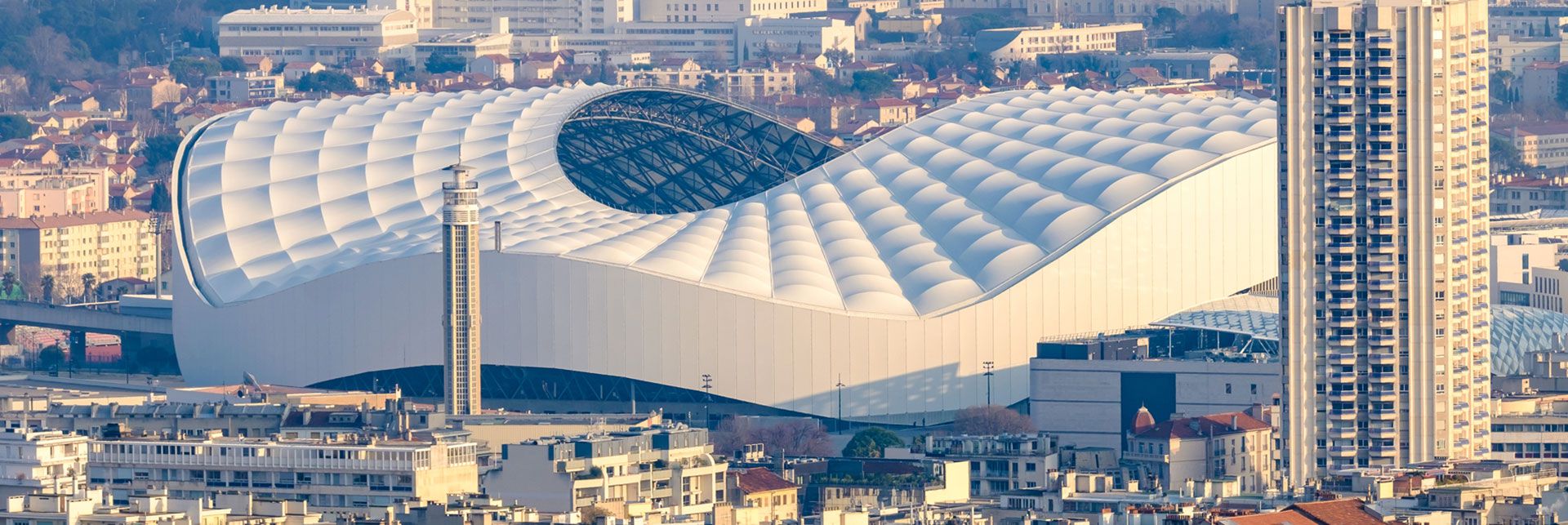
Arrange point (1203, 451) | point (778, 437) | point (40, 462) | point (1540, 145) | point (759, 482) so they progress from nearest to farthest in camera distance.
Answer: point (40, 462) → point (759, 482) → point (1203, 451) → point (778, 437) → point (1540, 145)

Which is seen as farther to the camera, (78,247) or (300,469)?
(78,247)

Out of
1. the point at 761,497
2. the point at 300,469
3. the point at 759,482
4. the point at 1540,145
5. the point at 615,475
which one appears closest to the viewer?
the point at 300,469

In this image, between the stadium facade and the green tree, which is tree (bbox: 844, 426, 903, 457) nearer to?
the stadium facade

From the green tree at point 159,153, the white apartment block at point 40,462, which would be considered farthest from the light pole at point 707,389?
the green tree at point 159,153

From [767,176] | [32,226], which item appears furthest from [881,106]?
[767,176]

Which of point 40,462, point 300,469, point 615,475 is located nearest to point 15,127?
point 300,469

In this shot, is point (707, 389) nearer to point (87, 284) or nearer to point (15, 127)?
point (87, 284)
